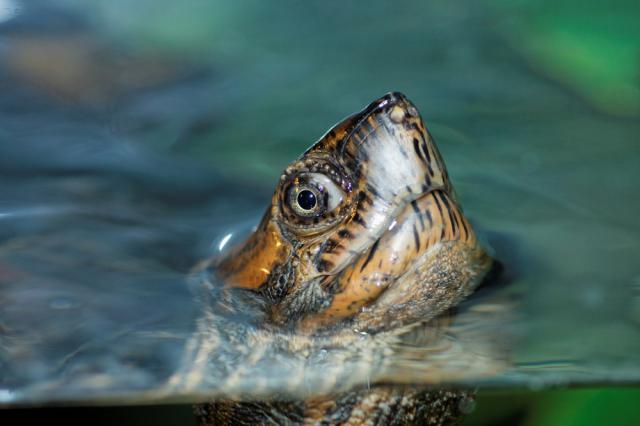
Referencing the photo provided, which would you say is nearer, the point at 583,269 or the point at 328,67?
the point at 583,269

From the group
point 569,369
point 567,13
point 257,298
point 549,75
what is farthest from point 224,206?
point 567,13

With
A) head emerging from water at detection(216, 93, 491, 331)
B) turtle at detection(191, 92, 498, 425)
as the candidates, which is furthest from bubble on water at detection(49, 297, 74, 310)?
head emerging from water at detection(216, 93, 491, 331)

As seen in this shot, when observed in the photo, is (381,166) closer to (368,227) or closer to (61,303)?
(368,227)

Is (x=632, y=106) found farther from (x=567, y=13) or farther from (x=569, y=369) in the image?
(x=569, y=369)

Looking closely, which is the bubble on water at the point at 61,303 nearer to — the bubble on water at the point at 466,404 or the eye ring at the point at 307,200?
the eye ring at the point at 307,200

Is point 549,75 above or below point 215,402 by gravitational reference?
above
